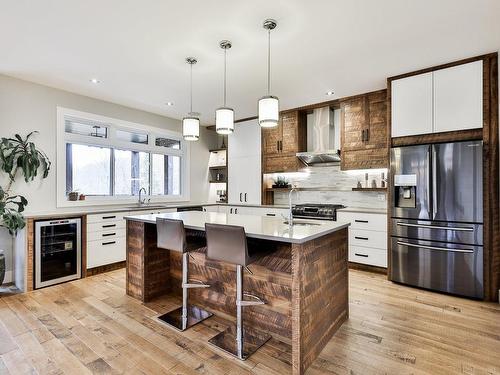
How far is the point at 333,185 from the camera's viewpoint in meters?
5.11

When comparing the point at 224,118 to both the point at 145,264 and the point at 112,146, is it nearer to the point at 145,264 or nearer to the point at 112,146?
the point at 145,264

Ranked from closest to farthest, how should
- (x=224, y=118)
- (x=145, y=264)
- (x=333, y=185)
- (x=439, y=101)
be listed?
1. (x=224, y=118)
2. (x=145, y=264)
3. (x=439, y=101)
4. (x=333, y=185)

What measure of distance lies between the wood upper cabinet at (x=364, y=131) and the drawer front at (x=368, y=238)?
Result: 1037 millimetres

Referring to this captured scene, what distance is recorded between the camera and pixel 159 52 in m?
3.08

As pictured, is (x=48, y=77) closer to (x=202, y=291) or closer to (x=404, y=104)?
(x=202, y=291)

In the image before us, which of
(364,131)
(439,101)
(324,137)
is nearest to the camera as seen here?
(439,101)

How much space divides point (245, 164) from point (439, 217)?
11.7 feet

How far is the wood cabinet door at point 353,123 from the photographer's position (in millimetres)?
4434

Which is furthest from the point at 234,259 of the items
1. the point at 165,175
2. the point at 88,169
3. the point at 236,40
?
the point at 165,175

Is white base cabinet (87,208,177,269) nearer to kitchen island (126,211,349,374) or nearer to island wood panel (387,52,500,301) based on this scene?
kitchen island (126,211,349,374)

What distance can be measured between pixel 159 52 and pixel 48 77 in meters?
1.84

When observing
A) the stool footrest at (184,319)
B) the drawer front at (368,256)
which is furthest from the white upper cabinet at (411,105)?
the stool footrest at (184,319)

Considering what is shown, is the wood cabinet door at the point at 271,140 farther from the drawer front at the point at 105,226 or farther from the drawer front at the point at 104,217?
the drawer front at the point at 105,226

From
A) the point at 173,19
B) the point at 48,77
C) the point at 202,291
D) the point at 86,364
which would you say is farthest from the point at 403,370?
the point at 48,77
